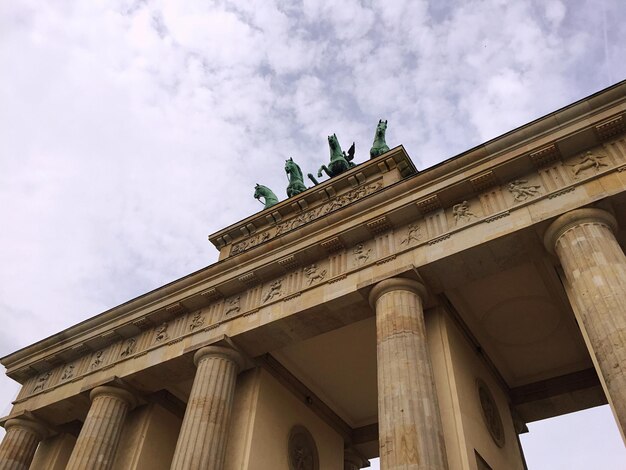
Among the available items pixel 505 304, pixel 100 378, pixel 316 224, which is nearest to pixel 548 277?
pixel 505 304

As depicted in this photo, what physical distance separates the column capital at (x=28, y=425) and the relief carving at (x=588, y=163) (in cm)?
1797

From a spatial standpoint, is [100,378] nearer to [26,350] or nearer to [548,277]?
[26,350]

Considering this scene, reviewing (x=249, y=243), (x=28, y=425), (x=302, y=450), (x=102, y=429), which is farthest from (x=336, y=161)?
(x=28, y=425)

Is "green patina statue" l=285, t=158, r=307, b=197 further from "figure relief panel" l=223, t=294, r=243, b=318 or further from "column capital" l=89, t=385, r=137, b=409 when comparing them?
"column capital" l=89, t=385, r=137, b=409

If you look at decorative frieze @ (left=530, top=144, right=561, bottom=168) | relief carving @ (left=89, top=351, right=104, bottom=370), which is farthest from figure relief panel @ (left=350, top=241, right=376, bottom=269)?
relief carving @ (left=89, top=351, right=104, bottom=370)

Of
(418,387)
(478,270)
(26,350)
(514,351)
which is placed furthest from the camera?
(26,350)

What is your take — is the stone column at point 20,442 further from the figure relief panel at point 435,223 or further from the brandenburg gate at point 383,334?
the figure relief panel at point 435,223

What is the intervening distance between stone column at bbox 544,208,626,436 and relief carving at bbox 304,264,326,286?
18.4 ft

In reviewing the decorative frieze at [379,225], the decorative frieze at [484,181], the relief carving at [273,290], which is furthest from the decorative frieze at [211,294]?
the decorative frieze at [484,181]

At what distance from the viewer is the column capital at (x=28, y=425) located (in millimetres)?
18078

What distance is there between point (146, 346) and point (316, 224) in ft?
21.7

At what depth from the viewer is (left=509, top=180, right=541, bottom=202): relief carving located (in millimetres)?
12281

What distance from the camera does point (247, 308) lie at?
50.2 feet

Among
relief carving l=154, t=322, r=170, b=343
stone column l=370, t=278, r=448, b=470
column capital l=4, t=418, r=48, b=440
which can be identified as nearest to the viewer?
stone column l=370, t=278, r=448, b=470
